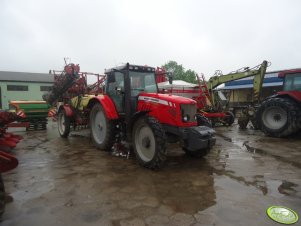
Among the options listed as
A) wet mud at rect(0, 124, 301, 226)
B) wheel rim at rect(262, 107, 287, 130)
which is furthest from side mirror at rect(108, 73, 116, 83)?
wheel rim at rect(262, 107, 287, 130)

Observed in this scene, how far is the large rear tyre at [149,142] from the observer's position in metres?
4.85

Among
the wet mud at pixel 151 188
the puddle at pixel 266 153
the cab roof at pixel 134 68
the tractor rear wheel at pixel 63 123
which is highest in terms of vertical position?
the cab roof at pixel 134 68

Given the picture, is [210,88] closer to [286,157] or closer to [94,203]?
[286,157]

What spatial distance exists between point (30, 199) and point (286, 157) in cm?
550

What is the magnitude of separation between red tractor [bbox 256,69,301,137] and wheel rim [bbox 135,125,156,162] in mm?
5593

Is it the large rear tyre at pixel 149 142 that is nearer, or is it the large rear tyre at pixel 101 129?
the large rear tyre at pixel 149 142

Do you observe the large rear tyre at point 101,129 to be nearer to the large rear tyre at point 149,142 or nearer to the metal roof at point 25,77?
the large rear tyre at point 149,142

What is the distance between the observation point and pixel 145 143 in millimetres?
5348

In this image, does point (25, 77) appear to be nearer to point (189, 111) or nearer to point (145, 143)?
point (145, 143)

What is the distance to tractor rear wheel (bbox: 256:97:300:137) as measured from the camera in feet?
27.7

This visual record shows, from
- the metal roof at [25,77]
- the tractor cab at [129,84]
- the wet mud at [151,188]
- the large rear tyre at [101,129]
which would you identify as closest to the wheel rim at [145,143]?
the wet mud at [151,188]

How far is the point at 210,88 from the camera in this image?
12680 mm

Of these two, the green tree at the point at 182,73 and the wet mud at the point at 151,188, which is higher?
the green tree at the point at 182,73

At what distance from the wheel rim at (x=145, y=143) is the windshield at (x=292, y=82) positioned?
624 cm
